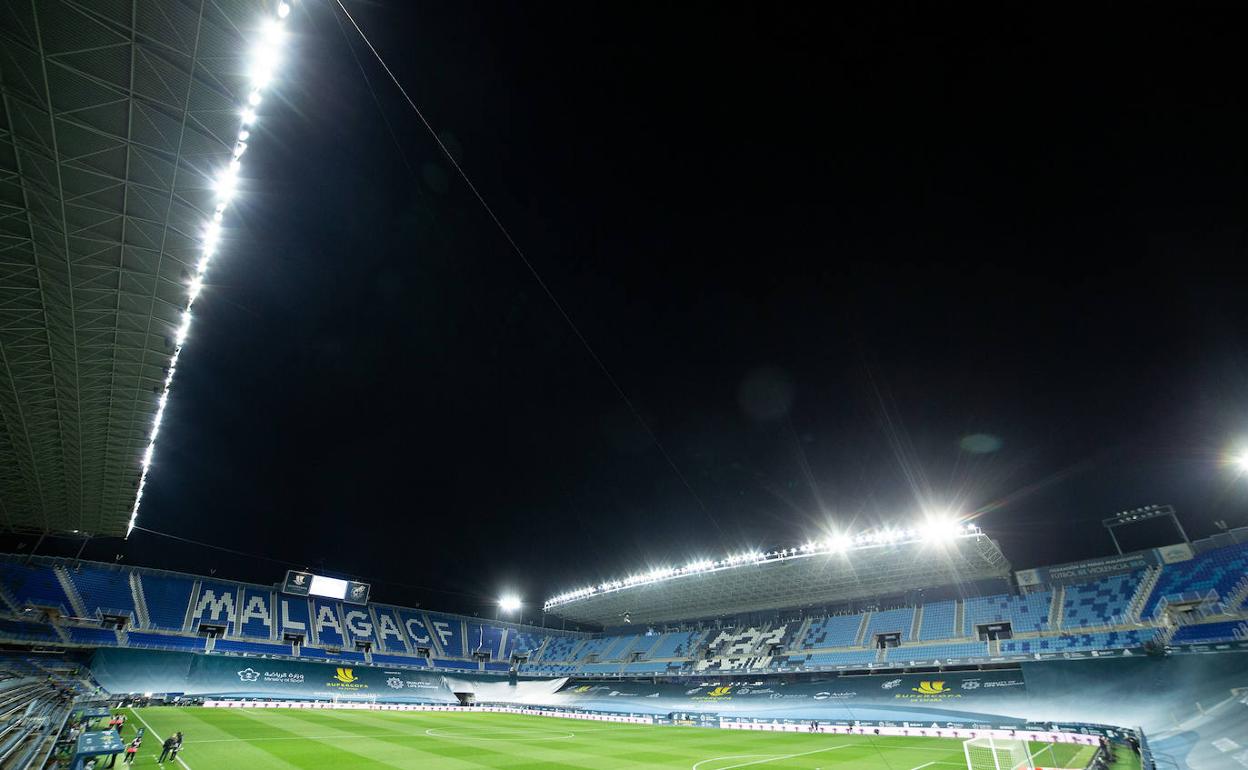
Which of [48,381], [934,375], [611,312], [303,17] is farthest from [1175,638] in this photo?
[48,381]

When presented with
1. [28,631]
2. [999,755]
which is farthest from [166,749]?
[28,631]

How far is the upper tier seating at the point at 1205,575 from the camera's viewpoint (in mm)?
25594

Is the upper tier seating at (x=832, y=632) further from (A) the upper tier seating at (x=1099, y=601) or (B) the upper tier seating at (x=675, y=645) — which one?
(A) the upper tier seating at (x=1099, y=601)

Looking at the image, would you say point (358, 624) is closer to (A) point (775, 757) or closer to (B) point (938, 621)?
(A) point (775, 757)

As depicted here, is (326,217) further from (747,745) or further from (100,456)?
(747,745)

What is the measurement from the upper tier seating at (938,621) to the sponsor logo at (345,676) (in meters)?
48.5

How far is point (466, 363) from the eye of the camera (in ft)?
69.1

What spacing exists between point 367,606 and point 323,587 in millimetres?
6534

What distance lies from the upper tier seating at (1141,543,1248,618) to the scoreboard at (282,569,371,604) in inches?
2505

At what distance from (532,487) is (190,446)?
18429 millimetres

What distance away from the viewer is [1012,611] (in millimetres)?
34812

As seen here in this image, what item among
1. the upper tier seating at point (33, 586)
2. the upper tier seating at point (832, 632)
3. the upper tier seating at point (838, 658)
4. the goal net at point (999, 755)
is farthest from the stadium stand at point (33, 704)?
the upper tier seating at point (832, 632)

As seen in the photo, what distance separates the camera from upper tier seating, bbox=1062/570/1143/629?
2992 centimetres

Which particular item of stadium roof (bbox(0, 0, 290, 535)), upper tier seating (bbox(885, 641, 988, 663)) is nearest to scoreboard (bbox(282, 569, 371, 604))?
stadium roof (bbox(0, 0, 290, 535))
